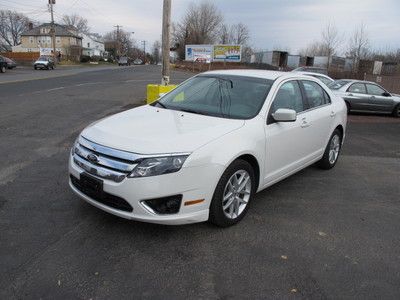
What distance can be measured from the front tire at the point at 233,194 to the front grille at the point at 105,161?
2.96 feet

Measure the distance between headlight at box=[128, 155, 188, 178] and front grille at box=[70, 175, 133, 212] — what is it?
0.31 m

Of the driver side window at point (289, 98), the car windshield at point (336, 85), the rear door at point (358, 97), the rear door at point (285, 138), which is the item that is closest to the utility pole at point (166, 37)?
the car windshield at point (336, 85)

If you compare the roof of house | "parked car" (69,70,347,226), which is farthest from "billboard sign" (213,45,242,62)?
the roof of house

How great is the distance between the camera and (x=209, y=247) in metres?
3.71

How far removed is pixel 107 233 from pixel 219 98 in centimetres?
210

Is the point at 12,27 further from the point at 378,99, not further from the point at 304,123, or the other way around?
the point at 304,123

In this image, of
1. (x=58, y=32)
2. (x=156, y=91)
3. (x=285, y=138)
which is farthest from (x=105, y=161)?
(x=58, y=32)

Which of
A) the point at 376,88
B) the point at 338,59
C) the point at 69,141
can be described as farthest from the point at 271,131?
the point at 338,59

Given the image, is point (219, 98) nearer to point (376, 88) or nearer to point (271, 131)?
point (271, 131)

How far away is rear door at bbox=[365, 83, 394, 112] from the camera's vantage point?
49.3 ft

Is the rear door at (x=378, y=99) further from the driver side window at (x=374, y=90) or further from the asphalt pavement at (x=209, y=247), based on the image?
the asphalt pavement at (x=209, y=247)

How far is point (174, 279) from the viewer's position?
3.19m

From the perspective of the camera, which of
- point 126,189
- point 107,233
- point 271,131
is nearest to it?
point 126,189

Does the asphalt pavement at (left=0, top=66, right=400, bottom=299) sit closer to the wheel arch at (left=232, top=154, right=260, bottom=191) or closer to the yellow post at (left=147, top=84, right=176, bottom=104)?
the wheel arch at (left=232, top=154, right=260, bottom=191)
